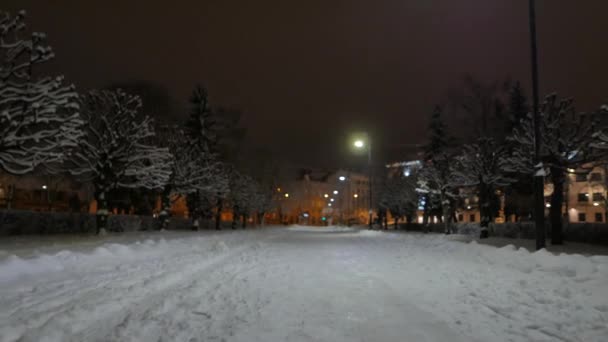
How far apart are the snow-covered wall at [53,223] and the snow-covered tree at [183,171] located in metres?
4.22

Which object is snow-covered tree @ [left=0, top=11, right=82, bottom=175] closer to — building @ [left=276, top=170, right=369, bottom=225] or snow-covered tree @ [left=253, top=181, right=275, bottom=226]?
snow-covered tree @ [left=253, top=181, right=275, bottom=226]

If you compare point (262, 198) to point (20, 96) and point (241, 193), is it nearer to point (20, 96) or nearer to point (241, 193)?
point (241, 193)

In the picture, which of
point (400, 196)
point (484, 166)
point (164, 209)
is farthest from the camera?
point (400, 196)

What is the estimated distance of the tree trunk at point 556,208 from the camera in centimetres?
1977

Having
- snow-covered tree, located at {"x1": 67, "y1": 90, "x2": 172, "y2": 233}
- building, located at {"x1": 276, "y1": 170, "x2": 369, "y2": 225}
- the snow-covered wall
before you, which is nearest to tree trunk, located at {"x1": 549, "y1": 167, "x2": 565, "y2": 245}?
snow-covered tree, located at {"x1": 67, "y1": 90, "x2": 172, "y2": 233}

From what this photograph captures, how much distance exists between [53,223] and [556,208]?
1043 inches

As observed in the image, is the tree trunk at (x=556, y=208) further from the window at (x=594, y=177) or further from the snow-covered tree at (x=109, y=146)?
the snow-covered tree at (x=109, y=146)

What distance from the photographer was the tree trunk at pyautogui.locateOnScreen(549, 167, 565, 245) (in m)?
19.8

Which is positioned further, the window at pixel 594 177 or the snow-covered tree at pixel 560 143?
the window at pixel 594 177

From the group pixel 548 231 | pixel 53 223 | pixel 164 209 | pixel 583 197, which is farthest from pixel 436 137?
pixel 583 197

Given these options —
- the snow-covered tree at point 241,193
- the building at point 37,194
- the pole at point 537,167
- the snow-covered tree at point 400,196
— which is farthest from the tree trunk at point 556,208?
the building at point 37,194

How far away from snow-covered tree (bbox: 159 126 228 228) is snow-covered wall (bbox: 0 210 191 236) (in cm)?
422

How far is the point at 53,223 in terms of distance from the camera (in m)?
24.1

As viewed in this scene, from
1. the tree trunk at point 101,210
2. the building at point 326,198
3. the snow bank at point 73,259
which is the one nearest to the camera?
the snow bank at point 73,259
